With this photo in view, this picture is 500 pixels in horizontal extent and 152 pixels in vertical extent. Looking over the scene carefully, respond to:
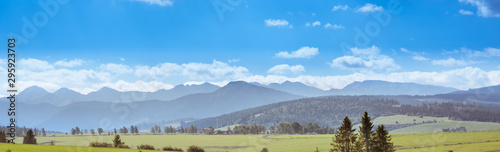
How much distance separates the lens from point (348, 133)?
5581 centimetres

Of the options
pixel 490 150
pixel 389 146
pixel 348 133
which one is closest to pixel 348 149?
pixel 348 133

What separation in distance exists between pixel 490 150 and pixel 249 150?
106 metres

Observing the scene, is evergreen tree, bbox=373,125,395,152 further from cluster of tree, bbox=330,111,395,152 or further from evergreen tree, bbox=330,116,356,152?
evergreen tree, bbox=330,116,356,152

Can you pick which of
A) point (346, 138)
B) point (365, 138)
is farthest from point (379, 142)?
point (346, 138)

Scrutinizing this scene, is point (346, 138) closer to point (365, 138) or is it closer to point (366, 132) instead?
point (365, 138)

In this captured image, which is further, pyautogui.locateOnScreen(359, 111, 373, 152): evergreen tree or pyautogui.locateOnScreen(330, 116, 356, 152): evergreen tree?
pyautogui.locateOnScreen(330, 116, 356, 152): evergreen tree

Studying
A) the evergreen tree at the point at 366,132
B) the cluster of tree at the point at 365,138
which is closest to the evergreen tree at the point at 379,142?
the cluster of tree at the point at 365,138

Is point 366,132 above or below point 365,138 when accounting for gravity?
above

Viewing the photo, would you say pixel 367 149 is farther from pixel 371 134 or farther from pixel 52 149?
pixel 52 149

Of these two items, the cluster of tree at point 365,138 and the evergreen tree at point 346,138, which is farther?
the evergreen tree at point 346,138

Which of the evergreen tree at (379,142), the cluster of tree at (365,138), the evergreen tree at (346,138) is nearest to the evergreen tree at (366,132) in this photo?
the cluster of tree at (365,138)

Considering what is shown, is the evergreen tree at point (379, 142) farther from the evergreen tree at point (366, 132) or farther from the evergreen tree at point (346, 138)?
the evergreen tree at point (346, 138)

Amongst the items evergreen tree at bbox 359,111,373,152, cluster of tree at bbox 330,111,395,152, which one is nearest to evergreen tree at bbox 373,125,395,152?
cluster of tree at bbox 330,111,395,152

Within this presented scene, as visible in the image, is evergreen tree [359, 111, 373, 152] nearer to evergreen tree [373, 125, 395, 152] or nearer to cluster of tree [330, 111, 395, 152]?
cluster of tree [330, 111, 395, 152]
